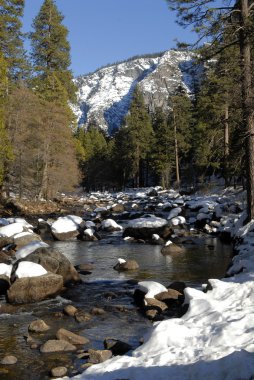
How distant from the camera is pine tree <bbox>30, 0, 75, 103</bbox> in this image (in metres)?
41.1

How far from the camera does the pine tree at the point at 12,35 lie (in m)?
34.2

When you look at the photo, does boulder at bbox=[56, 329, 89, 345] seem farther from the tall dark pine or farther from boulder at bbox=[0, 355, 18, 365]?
the tall dark pine

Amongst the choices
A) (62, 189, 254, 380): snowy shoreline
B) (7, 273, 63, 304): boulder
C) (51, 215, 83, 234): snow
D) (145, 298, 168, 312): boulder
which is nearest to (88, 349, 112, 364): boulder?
(62, 189, 254, 380): snowy shoreline

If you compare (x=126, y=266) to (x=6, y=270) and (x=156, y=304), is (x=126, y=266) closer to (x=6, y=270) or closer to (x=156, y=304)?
(x=6, y=270)

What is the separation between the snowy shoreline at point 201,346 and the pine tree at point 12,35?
99.3 ft

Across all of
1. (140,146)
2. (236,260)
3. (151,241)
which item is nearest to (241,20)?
(236,260)

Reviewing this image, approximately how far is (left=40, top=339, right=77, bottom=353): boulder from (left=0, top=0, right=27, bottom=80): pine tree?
2998 cm

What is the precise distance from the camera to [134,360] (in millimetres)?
6215

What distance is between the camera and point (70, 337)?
777 centimetres

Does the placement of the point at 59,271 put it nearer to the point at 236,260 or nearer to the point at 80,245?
the point at 236,260

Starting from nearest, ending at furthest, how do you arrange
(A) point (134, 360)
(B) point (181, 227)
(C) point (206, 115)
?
(A) point (134, 360)
(B) point (181, 227)
(C) point (206, 115)

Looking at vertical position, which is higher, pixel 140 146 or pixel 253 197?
pixel 140 146

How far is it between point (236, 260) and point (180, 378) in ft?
20.1

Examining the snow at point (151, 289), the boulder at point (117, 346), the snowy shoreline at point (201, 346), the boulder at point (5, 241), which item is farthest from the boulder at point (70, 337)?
the boulder at point (5, 241)
